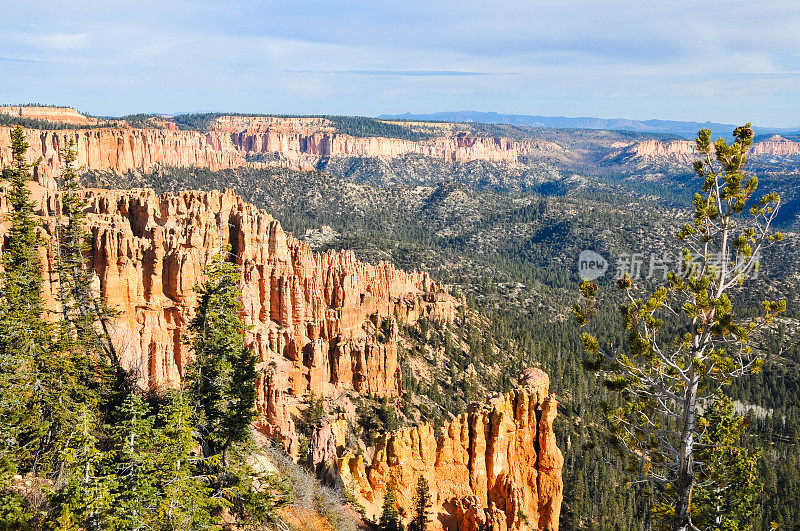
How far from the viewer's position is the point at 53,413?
77.4ft

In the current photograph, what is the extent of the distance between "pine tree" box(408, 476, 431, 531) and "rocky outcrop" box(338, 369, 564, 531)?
3.43ft

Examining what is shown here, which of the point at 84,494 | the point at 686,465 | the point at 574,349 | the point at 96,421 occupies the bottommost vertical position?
the point at 574,349

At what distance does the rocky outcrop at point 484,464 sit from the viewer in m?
40.3

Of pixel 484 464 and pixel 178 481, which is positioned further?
pixel 484 464

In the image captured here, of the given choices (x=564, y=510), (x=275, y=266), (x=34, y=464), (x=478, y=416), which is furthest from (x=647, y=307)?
(x=275, y=266)

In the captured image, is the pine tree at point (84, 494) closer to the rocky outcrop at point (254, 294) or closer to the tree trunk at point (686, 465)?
the tree trunk at point (686, 465)

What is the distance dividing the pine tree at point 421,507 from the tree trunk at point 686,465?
2291 cm

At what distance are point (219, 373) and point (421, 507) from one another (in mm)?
20104

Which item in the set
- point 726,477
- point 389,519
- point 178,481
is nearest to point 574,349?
point 389,519

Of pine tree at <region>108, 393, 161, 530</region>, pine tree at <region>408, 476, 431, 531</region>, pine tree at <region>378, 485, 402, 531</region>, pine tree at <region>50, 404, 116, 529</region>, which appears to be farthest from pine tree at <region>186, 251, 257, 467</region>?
pine tree at <region>408, 476, 431, 531</region>

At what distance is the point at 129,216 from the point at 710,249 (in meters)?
60.2

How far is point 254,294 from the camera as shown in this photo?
65.9 meters

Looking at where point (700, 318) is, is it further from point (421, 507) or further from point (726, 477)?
point (421, 507)

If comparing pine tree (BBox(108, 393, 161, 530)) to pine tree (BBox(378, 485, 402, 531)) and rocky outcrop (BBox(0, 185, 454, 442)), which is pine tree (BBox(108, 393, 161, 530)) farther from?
rocky outcrop (BBox(0, 185, 454, 442))
